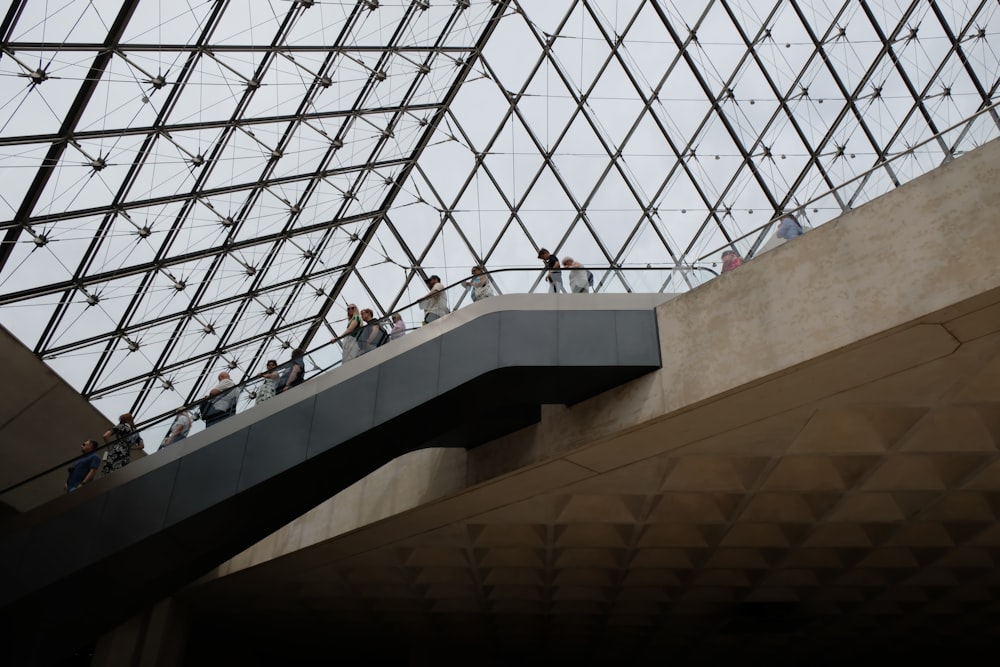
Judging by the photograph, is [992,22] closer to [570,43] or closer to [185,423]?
[570,43]

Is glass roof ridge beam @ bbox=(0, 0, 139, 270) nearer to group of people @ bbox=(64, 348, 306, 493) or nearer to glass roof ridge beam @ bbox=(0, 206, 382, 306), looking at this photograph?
glass roof ridge beam @ bbox=(0, 206, 382, 306)

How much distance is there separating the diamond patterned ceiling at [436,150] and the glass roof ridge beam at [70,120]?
3.70 ft

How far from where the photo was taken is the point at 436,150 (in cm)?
3177

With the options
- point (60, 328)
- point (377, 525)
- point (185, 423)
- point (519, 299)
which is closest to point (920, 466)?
point (519, 299)

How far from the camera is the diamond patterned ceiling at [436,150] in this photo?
21.3m

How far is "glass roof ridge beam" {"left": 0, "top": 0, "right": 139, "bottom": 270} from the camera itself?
17266 millimetres

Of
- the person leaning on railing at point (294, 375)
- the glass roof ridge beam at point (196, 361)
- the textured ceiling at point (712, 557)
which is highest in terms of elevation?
the glass roof ridge beam at point (196, 361)

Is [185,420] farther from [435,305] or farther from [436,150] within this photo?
[436,150]

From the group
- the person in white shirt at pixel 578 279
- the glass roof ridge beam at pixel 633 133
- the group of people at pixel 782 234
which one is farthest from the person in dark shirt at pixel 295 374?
the glass roof ridge beam at pixel 633 133

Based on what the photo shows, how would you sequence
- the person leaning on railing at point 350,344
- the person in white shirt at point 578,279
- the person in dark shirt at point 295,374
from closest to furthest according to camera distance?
1. the person in white shirt at point 578,279
2. the person leaning on railing at point 350,344
3. the person in dark shirt at point 295,374

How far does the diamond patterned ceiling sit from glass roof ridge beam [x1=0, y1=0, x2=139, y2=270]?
44.3 inches

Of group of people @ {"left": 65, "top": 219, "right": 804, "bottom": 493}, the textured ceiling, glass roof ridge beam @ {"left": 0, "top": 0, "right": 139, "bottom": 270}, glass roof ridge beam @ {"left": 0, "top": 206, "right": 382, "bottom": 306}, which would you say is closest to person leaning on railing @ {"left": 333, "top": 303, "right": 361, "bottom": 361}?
group of people @ {"left": 65, "top": 219, "right": 804, "bottom": 493}

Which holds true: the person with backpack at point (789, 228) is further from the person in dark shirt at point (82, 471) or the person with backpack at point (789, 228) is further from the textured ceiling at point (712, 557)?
the person in dark shirt at point (82, 471)

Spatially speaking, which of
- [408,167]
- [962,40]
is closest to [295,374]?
[408,167]
